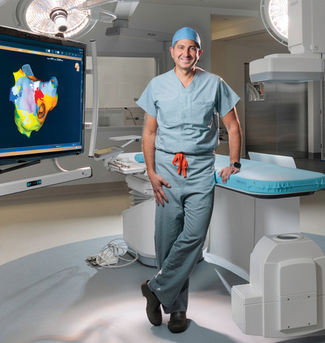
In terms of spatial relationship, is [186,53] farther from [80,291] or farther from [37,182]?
[80,291]

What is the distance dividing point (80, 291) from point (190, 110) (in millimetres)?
1393

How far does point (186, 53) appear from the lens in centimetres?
196

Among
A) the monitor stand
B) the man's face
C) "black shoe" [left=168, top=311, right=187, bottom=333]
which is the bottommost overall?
"black shoe" [left=168, top=311, right=187, bottom=333]

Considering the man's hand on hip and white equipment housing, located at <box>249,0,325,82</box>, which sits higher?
white equipment housing, located at <box>249,0,325,82</box>

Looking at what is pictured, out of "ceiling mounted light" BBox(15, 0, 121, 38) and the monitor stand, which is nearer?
the monitor stand

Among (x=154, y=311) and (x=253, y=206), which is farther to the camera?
(x=253, y=206)

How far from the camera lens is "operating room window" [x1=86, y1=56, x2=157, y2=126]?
6.22 meters

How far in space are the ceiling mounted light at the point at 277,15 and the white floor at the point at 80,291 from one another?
1.46 meters

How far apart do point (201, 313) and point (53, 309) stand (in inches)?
33.6

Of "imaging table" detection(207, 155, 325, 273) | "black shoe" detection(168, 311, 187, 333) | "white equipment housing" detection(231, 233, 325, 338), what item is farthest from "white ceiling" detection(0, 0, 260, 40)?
"white equipment housing" detection(231, 233, 325, 338)

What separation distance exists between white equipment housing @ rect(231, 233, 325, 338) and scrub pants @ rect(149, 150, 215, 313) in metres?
0.38

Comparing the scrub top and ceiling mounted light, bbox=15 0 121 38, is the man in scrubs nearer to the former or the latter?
the scrub top

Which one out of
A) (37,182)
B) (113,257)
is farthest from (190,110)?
(113,257)

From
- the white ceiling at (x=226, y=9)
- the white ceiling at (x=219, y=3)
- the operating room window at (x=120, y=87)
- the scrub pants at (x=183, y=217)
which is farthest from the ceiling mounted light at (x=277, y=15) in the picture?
the white ceiling at (x=219, y=3)
